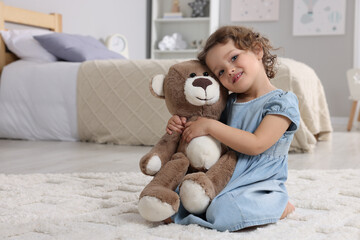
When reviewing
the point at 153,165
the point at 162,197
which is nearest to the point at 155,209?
the point at 162,197

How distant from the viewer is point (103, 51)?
135 inches

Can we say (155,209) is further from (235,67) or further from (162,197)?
(235,67)

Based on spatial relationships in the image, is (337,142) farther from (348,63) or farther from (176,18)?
(176,18)

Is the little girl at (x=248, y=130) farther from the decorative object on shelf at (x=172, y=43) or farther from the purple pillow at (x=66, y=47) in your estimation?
the decorative object on shelf at (x=172, y=43)

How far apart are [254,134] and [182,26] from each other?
467 centimetres

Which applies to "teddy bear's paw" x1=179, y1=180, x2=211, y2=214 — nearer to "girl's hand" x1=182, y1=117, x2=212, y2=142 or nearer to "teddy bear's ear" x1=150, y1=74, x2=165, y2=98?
"girl's hand" x1=182, y1=117, x2=212, y2=142

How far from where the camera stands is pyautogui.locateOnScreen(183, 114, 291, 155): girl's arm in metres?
1.03

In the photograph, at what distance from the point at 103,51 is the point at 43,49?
446 mm

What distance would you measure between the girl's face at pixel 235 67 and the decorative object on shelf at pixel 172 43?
14.5 ft

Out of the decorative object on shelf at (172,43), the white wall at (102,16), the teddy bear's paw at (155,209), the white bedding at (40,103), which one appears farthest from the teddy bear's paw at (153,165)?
the decorative object on shelf at (172,43)

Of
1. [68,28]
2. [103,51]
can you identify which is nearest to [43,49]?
[103,51]

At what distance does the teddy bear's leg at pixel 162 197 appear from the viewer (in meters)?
0.97

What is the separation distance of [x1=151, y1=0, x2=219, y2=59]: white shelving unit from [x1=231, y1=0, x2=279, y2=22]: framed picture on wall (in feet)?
0.75

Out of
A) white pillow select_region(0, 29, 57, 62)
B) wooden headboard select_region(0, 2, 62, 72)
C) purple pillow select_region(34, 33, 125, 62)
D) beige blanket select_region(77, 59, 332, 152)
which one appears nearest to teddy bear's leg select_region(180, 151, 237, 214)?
beige blanket select_region(77, 59, 332, 152)
